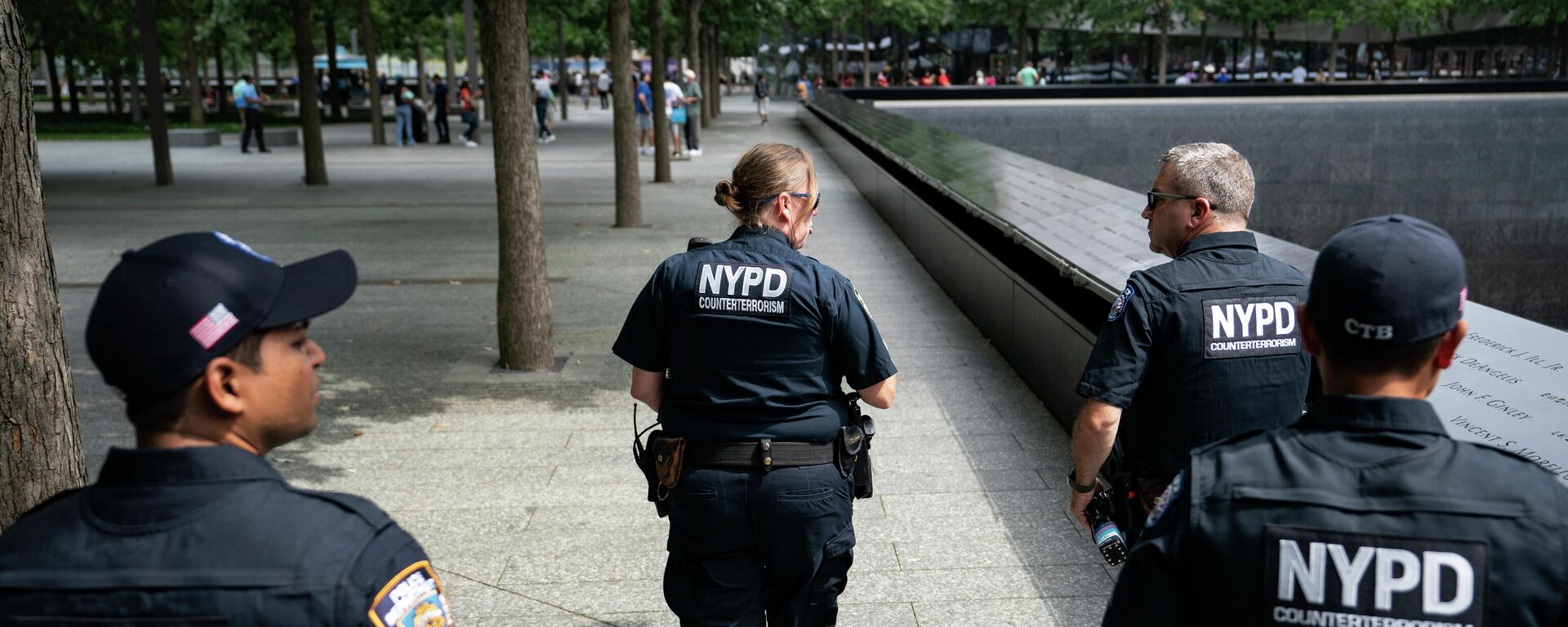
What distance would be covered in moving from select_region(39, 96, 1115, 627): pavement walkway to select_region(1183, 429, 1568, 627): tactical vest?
2.86m

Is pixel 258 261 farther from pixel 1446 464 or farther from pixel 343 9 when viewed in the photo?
pixel 343 9

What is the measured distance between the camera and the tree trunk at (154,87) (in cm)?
1952

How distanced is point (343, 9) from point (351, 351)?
94.3ft

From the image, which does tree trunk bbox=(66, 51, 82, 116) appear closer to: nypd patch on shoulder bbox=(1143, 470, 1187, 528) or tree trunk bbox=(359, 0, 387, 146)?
tree trunk bbox=(359, 0, 387, 146)

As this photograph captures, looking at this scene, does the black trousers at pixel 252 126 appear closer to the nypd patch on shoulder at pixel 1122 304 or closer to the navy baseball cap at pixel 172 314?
the nypd patch on shoulder at pixel 1122 304

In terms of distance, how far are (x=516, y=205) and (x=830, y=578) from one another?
5645 mm

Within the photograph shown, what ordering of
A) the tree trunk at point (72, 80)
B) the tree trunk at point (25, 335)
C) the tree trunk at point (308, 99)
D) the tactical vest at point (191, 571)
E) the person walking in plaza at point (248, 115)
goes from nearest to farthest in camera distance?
the tactical vest at point (191, 571)
the tree trunk at point (25, 335)
the tree trunk at point (308, 99)
the person walking in plaza at point (248, 115)
the tree trunk at point (72, 80)

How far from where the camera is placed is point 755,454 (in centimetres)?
325

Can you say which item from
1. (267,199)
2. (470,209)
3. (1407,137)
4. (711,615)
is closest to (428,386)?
(711,615)

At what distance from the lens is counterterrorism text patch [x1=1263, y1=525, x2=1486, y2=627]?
1722mm

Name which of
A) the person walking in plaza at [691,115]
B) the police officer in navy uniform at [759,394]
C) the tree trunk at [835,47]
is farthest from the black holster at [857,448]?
the tree trunk at [835,47]

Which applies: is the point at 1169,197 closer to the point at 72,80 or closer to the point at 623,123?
the point at 623,123

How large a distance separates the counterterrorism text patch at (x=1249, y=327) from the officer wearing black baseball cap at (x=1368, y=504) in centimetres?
113

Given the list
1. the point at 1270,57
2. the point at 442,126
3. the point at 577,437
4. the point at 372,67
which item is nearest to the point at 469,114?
the point at 442,126
